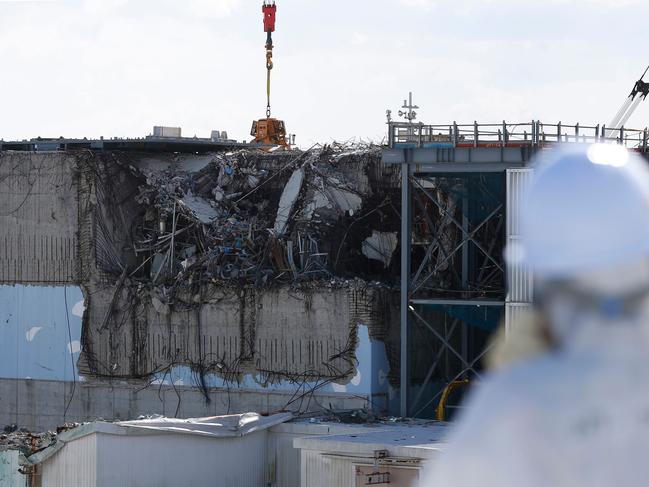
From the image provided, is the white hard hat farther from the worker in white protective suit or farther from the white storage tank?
the white storage tank

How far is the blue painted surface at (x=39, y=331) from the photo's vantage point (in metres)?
44.4

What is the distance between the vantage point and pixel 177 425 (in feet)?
113

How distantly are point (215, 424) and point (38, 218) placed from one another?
12649 millimetres

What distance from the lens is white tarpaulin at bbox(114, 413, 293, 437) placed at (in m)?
34.0

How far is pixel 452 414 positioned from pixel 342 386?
3.31 m

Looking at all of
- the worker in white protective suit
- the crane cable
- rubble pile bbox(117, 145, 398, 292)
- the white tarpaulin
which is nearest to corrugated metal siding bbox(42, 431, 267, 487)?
the white tarpaulin

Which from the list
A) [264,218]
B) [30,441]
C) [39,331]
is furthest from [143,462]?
[39,331]

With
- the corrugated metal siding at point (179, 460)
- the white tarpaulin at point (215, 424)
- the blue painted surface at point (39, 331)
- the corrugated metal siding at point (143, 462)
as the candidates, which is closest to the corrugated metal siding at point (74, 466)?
the corrugated metal siding at point (143, 462)

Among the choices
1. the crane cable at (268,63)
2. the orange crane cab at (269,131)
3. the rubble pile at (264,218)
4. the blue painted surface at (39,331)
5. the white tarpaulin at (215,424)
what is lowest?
the white tarpaulin at (215,424)

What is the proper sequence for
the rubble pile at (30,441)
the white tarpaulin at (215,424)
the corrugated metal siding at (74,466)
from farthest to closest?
the white tarpaulin at (215,424), the rubble pile at (30,441), the corrugated metal siding at (74,466)

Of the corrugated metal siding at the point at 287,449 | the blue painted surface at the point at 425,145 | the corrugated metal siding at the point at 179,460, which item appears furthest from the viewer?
the blue painted surface at the point at 425,145

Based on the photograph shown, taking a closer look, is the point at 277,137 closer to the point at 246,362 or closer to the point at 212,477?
the point at 246,362

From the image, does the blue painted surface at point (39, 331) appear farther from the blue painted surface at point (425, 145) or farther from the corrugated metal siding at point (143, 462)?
the blue painted surface at point (425, 145)

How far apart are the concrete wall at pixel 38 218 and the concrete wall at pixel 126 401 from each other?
11.6 ft
